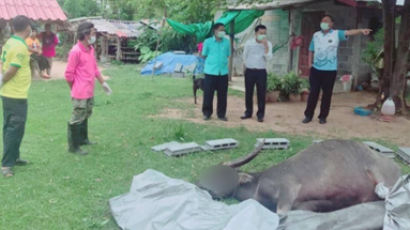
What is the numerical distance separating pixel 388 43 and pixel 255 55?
10.4 ft

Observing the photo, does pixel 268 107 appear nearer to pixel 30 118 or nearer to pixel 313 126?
pixel 313 126

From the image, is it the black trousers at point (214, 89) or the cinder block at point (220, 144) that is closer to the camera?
the cinder block at point (220, 144)

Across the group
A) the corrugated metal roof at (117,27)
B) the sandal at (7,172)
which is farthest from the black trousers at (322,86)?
the corrugated metal roof at (117,27)

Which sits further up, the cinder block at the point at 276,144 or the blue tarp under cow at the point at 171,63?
the blue tarp under cow at the point at 171,63

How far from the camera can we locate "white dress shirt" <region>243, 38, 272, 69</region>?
8312 millimetres

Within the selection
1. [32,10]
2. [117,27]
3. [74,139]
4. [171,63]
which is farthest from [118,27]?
[74,139]

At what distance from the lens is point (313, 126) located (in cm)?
832

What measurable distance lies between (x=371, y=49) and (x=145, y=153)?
776 centimetres

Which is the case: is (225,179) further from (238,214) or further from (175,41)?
(175,41)

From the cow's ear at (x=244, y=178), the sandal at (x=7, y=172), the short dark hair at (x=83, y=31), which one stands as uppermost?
the short dark hair at (x=83, y=31)

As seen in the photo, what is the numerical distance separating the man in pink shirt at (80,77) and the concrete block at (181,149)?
1.16 m

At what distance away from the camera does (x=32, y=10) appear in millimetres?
14742

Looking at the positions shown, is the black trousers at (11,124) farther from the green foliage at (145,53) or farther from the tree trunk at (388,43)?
the green foliage at (145,53)

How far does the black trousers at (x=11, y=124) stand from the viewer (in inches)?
202
